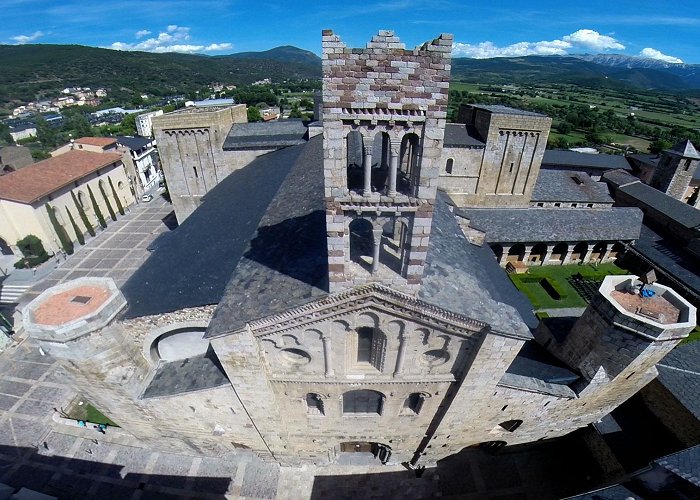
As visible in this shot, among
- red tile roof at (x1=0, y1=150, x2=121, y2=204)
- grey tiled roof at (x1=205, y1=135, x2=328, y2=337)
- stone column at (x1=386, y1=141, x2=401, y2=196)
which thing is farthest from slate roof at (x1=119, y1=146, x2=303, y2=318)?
red tile roof at (x1=0, y1=150, x2=121, y2=204)

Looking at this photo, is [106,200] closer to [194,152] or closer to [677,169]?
[194,152]

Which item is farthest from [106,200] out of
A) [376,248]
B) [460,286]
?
[460,286]

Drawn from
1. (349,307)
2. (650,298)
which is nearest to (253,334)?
(349,307)

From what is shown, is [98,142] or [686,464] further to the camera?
[98,142]

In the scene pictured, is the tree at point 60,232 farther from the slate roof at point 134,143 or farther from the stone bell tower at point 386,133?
the stone bell tower at point 386,133

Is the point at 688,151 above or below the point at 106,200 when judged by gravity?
above

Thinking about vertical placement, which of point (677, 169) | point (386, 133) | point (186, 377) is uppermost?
point (386, 133)

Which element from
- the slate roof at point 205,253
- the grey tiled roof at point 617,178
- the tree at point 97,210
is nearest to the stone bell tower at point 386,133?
the slate roof at point 205,253
